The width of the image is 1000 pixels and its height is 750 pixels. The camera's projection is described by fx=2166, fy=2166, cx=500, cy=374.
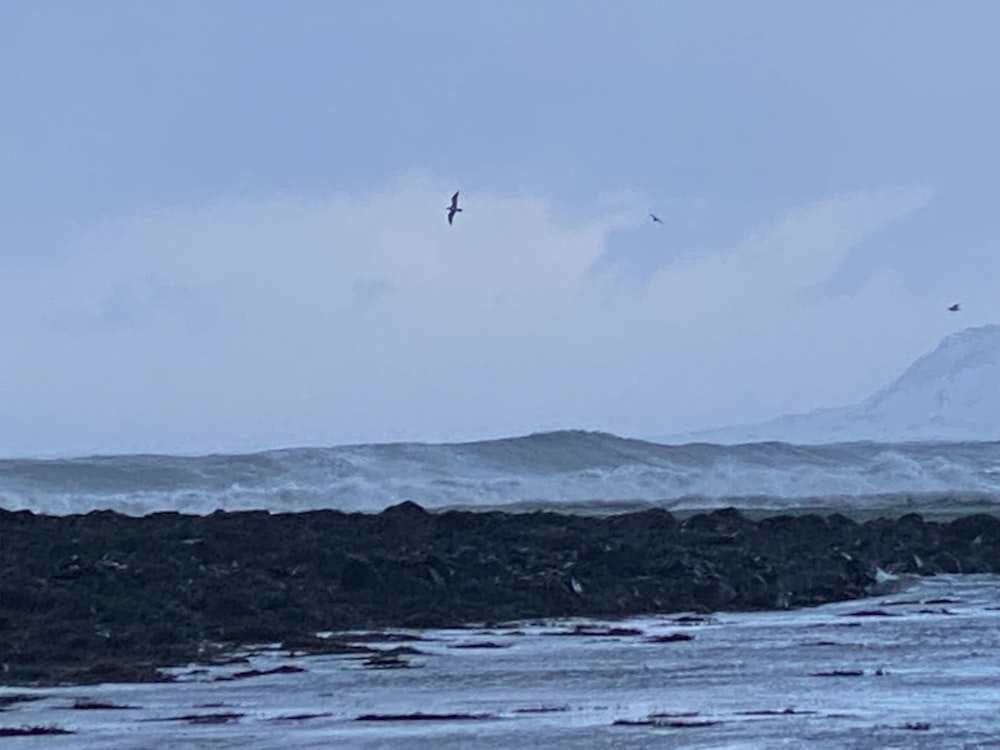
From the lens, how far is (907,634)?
20.4 metres

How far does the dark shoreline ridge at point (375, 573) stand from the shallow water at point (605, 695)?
4.86 feet

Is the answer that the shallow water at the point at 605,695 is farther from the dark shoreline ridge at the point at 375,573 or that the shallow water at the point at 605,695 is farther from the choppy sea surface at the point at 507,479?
the choppy sea surface at the point at 507,479

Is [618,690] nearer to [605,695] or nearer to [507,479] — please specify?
[605,695]

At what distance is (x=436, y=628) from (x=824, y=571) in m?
6.56

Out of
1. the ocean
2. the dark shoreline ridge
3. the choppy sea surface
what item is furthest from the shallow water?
the choppy sea surface

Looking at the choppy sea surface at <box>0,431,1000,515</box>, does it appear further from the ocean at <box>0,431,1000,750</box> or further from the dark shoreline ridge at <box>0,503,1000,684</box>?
the ocean at <box>0,431,1000,750</box>

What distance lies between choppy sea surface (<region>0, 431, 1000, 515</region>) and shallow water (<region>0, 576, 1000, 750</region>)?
30160 mm

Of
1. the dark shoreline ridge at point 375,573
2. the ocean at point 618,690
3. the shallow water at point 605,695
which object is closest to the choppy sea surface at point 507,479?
the dark shoreline ridge at point 375,573

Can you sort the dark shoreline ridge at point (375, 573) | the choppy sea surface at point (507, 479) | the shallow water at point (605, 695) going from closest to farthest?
the shallow water at point (605, 695) → the dark shoreline ridge at point (375, 573) → the choppy sea surface at point (507, 479)

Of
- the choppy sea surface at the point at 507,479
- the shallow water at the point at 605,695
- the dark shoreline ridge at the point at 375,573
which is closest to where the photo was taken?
the shallow water at the point at 605,695

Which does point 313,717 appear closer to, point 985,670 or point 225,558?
point 985,670

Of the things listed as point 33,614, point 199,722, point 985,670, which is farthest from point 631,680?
point 33,614

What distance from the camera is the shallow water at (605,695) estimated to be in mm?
13844

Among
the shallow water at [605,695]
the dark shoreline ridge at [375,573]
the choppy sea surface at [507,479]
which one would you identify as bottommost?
the shallow water at [605,695]
